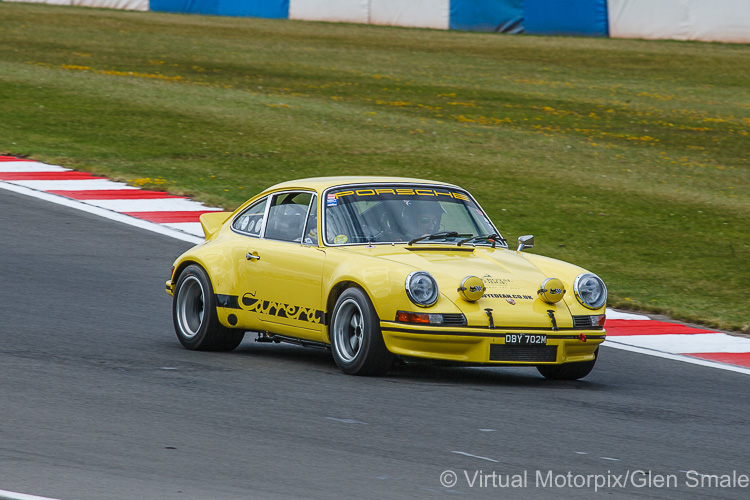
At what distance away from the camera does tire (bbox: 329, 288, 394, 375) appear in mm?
7609

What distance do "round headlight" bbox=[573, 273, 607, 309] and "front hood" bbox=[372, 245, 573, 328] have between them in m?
0.08

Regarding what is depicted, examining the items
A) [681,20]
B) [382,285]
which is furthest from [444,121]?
[382,285]

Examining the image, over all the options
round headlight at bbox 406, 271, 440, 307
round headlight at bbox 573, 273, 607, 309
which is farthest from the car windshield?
round headlight at bbox 573, 273, 607, 309

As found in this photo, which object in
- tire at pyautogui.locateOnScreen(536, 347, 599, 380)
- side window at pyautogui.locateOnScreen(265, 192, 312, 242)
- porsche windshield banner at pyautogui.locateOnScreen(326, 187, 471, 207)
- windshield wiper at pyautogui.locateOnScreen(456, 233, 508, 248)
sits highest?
porsche windshield banner at pyautogui.locateOnScreen(326, 187, 471, 207)

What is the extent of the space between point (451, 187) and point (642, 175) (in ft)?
34.3

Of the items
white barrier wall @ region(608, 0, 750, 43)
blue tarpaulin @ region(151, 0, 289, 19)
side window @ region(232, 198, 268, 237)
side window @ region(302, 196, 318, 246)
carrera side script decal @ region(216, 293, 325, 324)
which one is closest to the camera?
carrera side script decal @ region(216, 293, 325, 324)

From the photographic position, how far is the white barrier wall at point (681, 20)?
1364 inches

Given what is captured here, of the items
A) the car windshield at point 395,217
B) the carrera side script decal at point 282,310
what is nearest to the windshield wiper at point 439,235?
the car windshield at point 395,217

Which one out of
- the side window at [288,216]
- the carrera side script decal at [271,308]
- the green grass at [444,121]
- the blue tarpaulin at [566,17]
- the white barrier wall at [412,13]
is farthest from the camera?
the white barrier wall at [412,13]

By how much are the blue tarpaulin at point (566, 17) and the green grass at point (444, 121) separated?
1.83ft

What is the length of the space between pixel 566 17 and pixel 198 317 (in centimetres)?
2836

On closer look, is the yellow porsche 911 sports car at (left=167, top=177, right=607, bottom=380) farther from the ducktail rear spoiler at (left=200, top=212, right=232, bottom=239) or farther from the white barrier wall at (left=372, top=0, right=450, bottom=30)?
the white barrier wall at (left=372, top=0, right=450, bottom=30)

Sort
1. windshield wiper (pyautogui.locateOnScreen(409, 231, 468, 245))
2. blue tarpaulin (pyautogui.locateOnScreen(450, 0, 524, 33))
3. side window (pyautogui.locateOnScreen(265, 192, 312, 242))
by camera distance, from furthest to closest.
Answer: blue tarpaulin (pyautogui.locateOnScreen(450, 0, 524, 33))
side window (pyautogui.locateOnScreen(265, 192, 312, 242))
windshield wiper (pyautogui.locateOnScreen(409, 231, 468, 245))

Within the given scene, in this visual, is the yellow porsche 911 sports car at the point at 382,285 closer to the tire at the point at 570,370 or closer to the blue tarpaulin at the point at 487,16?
the tire at the point at 570,370
